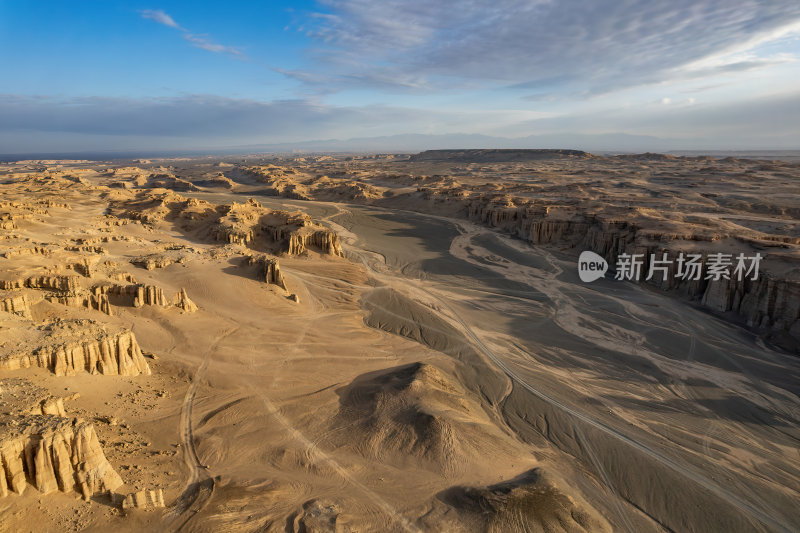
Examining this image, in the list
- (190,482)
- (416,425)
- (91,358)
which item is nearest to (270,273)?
(91,358)

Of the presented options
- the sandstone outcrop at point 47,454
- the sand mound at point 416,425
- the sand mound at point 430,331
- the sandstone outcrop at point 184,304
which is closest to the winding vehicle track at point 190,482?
the sandstone outcrop at point 47,454

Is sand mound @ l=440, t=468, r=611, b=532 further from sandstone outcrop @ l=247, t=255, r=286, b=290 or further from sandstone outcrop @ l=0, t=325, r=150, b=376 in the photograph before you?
sandstone outcrop @ l=247, t=255, r=286, b=290

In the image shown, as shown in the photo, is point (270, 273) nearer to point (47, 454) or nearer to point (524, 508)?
point (47, 454)

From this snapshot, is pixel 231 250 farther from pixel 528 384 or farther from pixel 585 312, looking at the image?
pixel 585 312

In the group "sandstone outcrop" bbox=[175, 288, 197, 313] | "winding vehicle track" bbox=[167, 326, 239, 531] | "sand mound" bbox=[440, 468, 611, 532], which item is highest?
"sandstone outcrop" bbox=[175, 288, 197, 313]

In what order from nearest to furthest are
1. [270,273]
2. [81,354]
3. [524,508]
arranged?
1. [524,508]
2. [81,354]
3. [270,273]

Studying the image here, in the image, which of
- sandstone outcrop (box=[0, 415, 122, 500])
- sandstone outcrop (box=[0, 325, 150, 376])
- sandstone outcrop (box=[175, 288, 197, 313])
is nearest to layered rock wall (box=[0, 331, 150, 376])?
sandstone outcrop (box=[0, 325, 150, 376])

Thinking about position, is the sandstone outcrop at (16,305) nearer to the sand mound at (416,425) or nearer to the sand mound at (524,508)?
the sand mound at (416,425)
